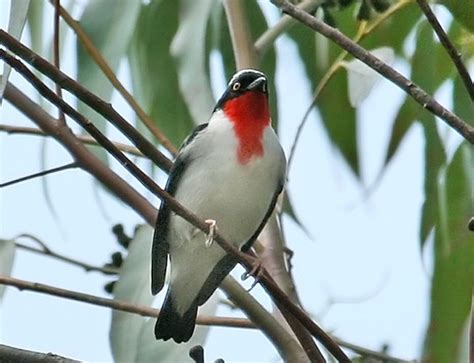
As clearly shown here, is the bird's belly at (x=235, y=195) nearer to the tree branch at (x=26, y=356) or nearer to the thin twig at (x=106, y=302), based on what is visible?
the thin twig at (x=106, y=302)

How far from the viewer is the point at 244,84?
2055 mm

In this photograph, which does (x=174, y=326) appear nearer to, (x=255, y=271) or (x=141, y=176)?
(x=255, y=271)

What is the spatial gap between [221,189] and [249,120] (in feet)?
0.49

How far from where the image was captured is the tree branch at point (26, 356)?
4.20 feet

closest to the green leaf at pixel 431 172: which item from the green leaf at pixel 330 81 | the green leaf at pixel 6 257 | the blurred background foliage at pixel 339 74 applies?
Result: the blurred background foliage at pixel 339 74

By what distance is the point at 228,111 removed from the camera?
2.13 m

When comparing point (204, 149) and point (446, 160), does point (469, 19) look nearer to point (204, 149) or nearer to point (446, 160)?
point (446, 160)

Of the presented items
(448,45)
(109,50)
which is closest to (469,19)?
(448,45)

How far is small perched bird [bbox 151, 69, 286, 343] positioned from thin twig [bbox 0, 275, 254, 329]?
51 mm

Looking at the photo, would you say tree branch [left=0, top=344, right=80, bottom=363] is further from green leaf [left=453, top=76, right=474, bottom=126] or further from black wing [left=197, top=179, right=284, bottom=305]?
green leaf [left=453, top=76, right=474, bottom=126]

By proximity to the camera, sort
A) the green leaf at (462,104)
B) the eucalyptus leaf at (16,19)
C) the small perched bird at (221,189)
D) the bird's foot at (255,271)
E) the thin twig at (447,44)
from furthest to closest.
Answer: the small perched bird at (221,189), the green leaf at (462,104), the bird's foot at (255,271), the eucalyptus leaf at (16,19), the thin twig at (447,44)

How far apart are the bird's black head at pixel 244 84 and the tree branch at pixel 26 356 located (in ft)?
2.67

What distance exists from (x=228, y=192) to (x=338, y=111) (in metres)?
0.39

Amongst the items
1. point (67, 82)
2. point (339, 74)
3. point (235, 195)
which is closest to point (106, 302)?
point (235, 195)
